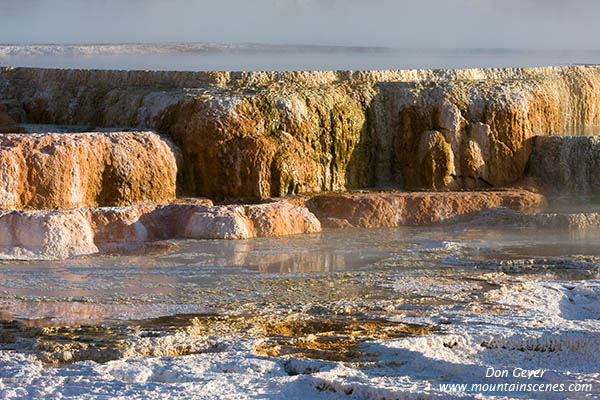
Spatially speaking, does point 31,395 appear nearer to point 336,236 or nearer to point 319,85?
point 336,236

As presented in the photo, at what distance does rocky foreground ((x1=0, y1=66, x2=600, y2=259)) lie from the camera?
30.4 feet

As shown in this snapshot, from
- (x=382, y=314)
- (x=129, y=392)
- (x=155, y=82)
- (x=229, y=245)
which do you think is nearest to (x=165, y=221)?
(x=229, y=245)

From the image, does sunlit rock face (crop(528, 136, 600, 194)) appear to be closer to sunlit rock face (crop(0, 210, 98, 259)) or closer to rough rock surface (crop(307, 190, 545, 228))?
rough rock surface (crop(307, 190, 545, 228))

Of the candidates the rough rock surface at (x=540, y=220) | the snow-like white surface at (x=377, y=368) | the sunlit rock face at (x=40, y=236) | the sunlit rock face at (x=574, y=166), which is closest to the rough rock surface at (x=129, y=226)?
the sunlit rock face at (x=40, y=236)

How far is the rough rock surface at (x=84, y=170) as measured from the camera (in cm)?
937

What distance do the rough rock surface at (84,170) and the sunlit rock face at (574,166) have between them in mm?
4266

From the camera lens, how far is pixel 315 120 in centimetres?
1097

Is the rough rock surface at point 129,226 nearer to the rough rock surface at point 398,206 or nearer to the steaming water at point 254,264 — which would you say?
the steaming water at point 254,264

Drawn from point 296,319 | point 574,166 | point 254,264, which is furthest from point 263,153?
point 296,319

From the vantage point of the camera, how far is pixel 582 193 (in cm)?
1161

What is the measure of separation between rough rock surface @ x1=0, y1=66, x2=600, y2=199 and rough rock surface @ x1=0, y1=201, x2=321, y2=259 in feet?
3.20

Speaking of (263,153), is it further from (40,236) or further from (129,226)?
(40,236)

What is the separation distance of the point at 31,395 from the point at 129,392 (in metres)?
0.47

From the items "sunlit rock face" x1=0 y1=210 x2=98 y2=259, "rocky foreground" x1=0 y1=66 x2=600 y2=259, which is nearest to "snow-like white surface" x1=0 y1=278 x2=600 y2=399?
"sunlit rock face" x1=0 y1=210 x2=98 y2=259
